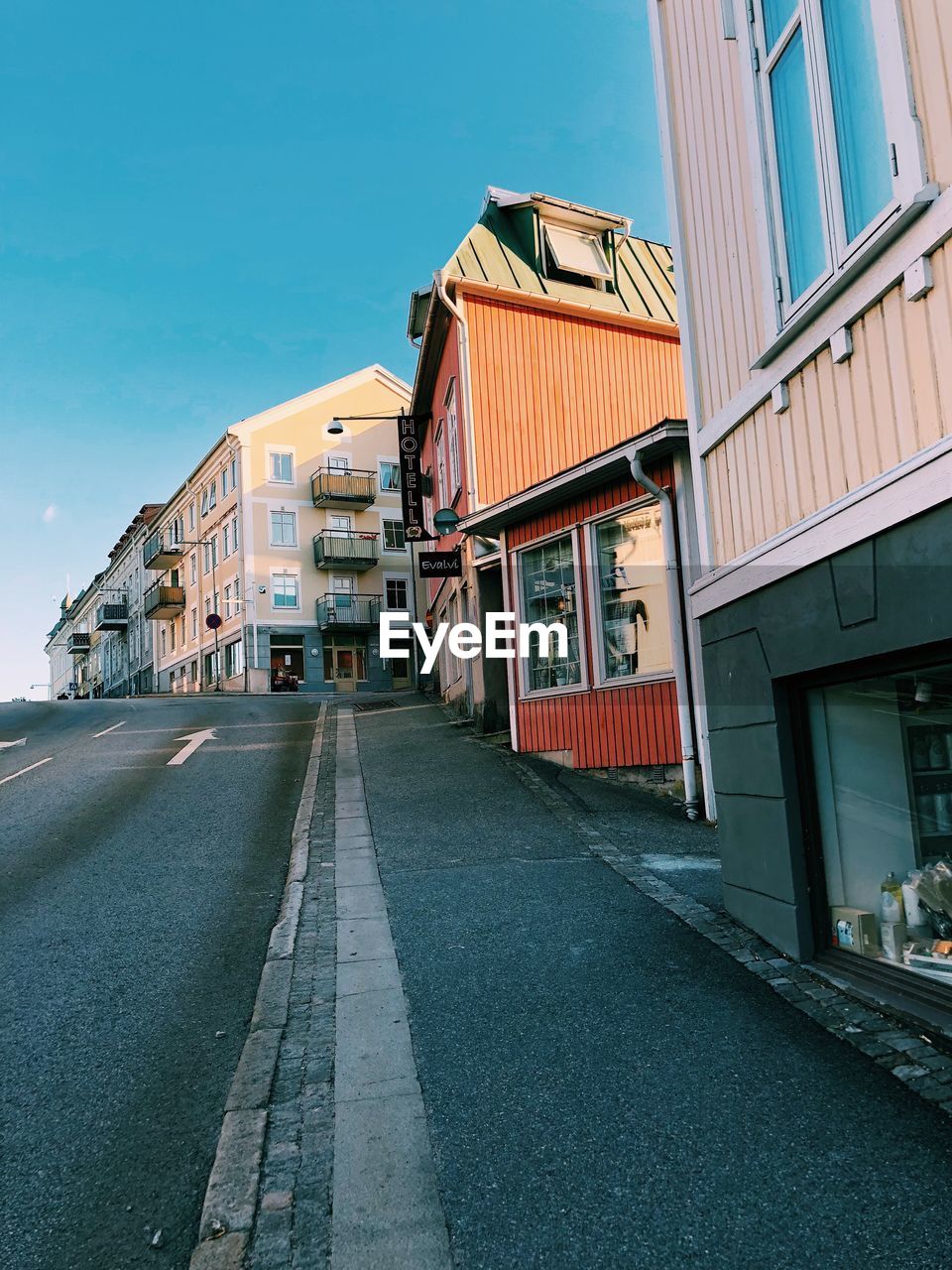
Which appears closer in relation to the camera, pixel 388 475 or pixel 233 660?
pixel 233 660

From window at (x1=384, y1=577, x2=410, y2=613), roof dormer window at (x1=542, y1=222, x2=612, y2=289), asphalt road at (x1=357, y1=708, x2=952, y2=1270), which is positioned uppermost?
roof dormer window at (x1=542, y1=222, x2=612, y2=289)

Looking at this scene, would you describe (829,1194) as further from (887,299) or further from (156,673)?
(156,673)

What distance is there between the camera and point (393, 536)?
137 feet

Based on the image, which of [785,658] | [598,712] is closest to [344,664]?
[598,712]

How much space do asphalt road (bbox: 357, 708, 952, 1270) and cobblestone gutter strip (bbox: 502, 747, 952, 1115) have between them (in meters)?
0.09

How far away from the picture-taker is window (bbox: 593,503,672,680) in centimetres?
1015

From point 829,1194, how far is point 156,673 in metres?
53.3

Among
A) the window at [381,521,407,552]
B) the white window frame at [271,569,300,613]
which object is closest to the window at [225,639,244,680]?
the white window frame at [271,569,300,613]

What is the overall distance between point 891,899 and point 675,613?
5472mm

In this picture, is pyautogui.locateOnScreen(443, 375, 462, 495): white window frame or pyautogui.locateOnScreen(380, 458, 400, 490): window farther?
pyautogui.locateOnScreen(380, 458, 400, 490): window

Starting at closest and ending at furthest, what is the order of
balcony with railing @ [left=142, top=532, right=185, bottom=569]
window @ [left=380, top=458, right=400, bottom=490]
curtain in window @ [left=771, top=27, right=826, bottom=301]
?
curtain in window @ [left=771, top=27, right=826, bottom=301]
window @ [left=380, top=458, right=400, bottom=490]
balcony with railing @ [left=142, top=532, right=185, bottom=569]

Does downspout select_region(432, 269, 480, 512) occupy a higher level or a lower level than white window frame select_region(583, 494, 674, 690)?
higher

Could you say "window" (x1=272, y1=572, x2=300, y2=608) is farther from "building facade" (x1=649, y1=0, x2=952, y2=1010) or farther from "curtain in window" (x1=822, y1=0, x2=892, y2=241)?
"curtain in window" (x1=822, y1=0, x2=892, y2=241)

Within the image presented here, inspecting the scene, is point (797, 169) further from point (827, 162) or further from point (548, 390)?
point (548, 390)
